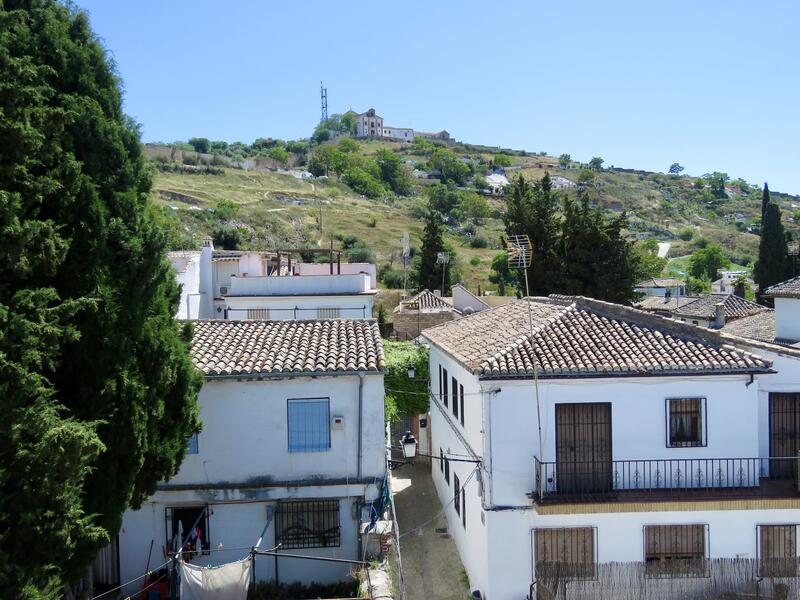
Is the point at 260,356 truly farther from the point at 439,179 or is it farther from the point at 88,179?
the point at 439,179

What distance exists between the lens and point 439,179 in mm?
164500

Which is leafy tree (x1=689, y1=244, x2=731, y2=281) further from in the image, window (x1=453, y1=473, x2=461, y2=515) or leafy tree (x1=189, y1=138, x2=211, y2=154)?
leafy tree (x1=189, y1=138, x2=211, y2=154)

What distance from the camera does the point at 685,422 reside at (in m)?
14.9

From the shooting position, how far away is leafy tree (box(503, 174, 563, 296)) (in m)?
39.0

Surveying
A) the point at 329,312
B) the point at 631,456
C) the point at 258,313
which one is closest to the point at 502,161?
the point at 329,312

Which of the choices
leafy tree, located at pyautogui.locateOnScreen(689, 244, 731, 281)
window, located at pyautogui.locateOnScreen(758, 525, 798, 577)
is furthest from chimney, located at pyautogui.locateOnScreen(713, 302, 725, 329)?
leafy tree, located at pyautogui.locateOnScreen(689, 244, 731, 281)

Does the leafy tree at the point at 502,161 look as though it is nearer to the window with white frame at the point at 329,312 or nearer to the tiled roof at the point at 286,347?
the window with white frame at the point at 329,312

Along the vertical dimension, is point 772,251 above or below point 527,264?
above

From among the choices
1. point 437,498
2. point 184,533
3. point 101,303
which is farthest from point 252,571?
point 437,498

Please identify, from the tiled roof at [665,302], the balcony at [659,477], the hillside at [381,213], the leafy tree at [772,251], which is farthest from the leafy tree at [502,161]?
the balcony at [659,477]

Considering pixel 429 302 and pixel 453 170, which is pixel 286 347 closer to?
pixel 429 302

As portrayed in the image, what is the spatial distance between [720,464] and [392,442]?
14.3 meters

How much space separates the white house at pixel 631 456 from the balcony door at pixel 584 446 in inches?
0.8

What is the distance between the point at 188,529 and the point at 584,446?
26.7ft
